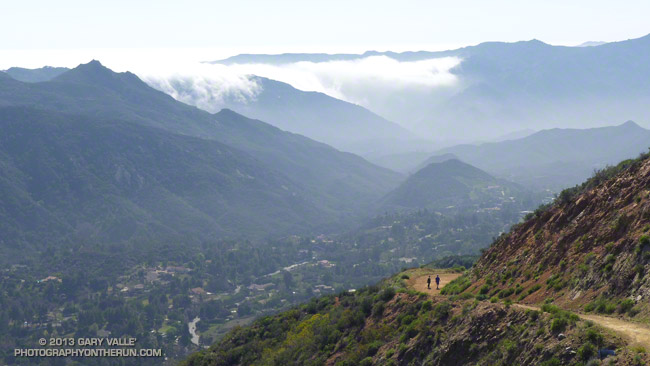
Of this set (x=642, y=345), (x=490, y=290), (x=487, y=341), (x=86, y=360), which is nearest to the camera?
(x=642, y=345)

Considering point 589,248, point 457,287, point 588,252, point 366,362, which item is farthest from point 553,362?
point 457,287

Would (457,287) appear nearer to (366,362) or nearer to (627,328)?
(366,362)

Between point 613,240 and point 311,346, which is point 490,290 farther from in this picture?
point 311,346

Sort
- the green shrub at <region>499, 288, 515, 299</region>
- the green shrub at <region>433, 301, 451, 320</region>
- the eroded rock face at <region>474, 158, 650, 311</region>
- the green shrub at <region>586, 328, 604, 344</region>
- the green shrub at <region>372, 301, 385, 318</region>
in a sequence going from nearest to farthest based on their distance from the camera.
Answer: the green shrub at <region>586, 328, 604, 344</region>
the eroded rock face at <region>474, 158, 650, 311</region>
the green shrub at <region>433, 301, 451, 320</region>
the green shrub at <region>499, 288, 515, 299</region>
the green shrub at <region>372, 301, 385, 318</region>

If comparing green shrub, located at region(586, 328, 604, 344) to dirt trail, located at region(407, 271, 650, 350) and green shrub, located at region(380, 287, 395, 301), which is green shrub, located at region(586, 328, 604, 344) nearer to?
dirt trail, located at region(407, 271, 650, 350)

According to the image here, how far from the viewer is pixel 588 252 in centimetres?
3622

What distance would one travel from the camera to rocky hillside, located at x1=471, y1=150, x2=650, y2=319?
99.9 ft

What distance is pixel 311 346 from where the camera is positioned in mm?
47094

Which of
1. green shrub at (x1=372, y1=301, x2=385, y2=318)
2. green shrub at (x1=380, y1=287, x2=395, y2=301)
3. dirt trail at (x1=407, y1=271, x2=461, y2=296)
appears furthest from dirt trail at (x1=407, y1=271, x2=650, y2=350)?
dirt trail at (x1=407, y1=271, x2=461, y2=296)

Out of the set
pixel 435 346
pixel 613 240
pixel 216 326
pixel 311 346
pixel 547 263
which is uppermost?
pixel 613 240

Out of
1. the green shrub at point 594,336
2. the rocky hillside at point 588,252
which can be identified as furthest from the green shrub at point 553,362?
the rocky hillside at point 588,252

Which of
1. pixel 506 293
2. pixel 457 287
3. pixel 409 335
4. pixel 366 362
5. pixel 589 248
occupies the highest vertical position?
pixel 589 248

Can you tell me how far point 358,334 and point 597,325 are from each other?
70.7 ft

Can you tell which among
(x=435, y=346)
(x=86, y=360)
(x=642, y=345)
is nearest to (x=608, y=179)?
(x=435, y=346)
